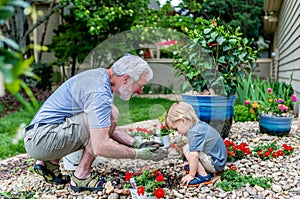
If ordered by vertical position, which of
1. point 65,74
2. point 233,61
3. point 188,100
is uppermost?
point 233,61

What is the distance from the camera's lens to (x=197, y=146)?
2180 millimetres

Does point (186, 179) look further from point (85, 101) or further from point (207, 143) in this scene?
point (85, 101)

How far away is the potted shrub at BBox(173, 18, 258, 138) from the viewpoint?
122 inches

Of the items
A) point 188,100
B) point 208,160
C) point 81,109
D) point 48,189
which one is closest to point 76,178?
point 48,189

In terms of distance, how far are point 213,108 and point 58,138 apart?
1.45 m

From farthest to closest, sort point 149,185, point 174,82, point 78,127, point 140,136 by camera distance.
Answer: point 174,82 → point 140,136 → point 78,127 → point 149,185

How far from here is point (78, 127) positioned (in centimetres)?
217

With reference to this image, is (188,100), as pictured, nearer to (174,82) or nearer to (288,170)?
(174,82)

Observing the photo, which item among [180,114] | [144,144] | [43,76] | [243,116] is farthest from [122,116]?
[43,76]

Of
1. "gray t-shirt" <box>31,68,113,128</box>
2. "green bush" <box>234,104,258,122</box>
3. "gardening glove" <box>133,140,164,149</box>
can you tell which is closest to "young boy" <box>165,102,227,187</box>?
"gardening glove" <box>133,140,164,149</box>

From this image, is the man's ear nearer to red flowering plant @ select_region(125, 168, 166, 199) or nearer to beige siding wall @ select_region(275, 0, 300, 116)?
red flowering plant @ select_region(125, 168, 166, 199)

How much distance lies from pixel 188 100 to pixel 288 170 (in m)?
1.08

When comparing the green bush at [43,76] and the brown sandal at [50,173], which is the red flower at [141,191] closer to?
the brown sandal at [50,173]

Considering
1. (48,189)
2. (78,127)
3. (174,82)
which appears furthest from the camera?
(174,82)
